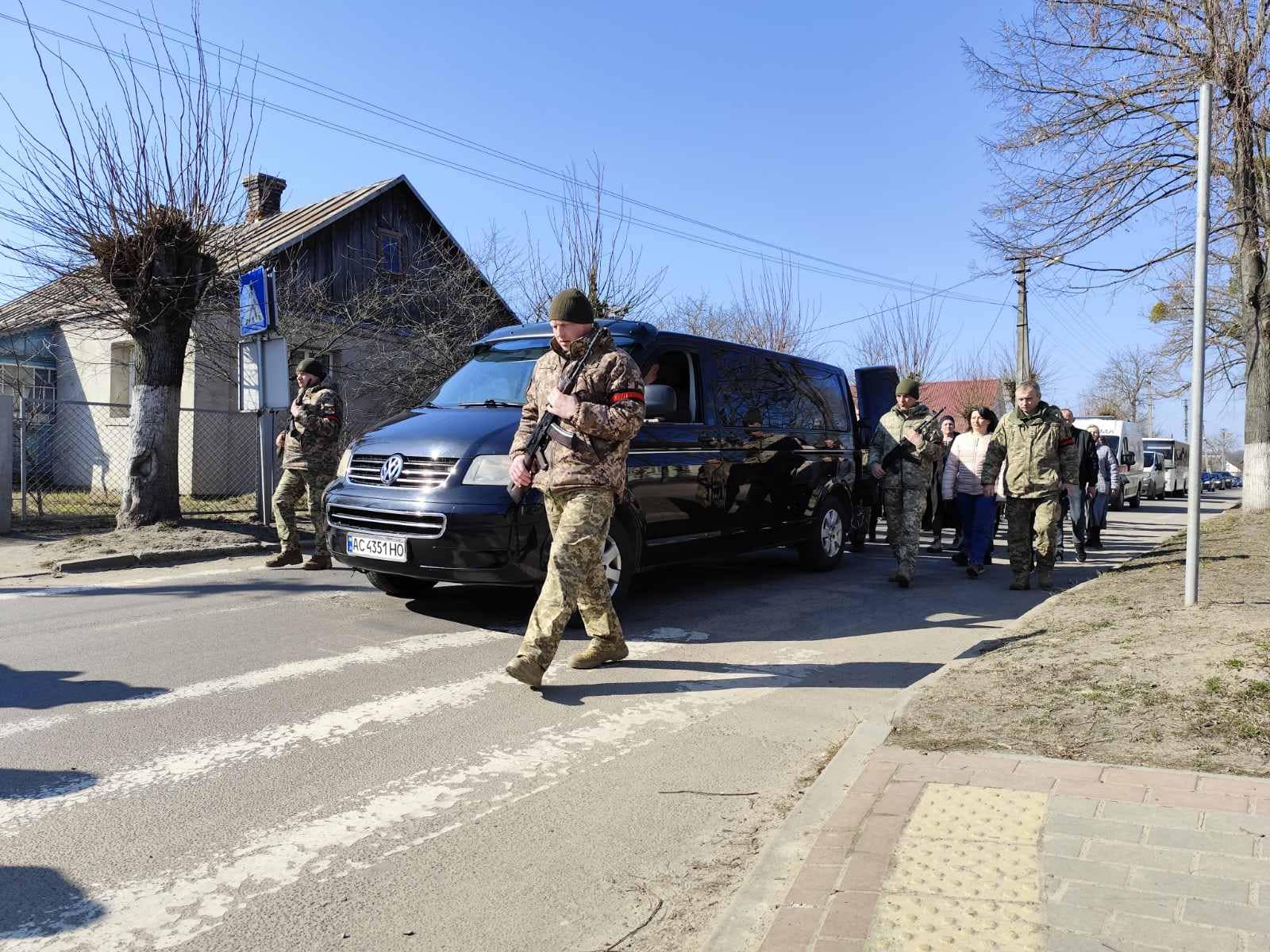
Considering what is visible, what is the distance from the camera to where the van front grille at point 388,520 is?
609cm

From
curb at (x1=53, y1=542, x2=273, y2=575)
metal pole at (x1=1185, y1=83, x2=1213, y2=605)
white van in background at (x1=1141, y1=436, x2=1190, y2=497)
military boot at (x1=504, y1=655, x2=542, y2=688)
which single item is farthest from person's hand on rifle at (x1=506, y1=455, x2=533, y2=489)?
white van in background at (x1=1141, y1=436, x2=1190, y2=497)

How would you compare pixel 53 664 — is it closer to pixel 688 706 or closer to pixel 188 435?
pixel 688 706

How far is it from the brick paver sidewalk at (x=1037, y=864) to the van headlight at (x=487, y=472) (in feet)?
10.6

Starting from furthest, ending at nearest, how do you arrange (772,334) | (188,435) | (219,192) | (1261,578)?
(772,334) < (188,435) < (219,192) < (1261,578)

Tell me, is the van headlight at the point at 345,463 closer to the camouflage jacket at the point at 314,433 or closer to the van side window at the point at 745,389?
the camouflage jacket at the point at 314,433

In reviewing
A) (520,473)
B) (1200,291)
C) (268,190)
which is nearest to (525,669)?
(520,473)

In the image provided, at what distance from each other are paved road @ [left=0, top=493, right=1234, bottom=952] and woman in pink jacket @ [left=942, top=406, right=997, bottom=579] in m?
2.84

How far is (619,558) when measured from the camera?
6.61 meters

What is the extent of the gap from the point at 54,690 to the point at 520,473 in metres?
2.51

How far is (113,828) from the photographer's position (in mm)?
3250

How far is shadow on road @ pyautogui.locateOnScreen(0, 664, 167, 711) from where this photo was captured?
15.2ft

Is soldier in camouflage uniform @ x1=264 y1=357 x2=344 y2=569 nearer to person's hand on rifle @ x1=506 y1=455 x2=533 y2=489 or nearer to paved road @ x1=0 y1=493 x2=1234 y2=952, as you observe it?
paved road @ x1=0 y1=493 x2=1234 y2=952

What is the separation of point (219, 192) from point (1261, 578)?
36.8 feet

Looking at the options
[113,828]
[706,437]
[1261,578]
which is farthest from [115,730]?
[1261,578]
